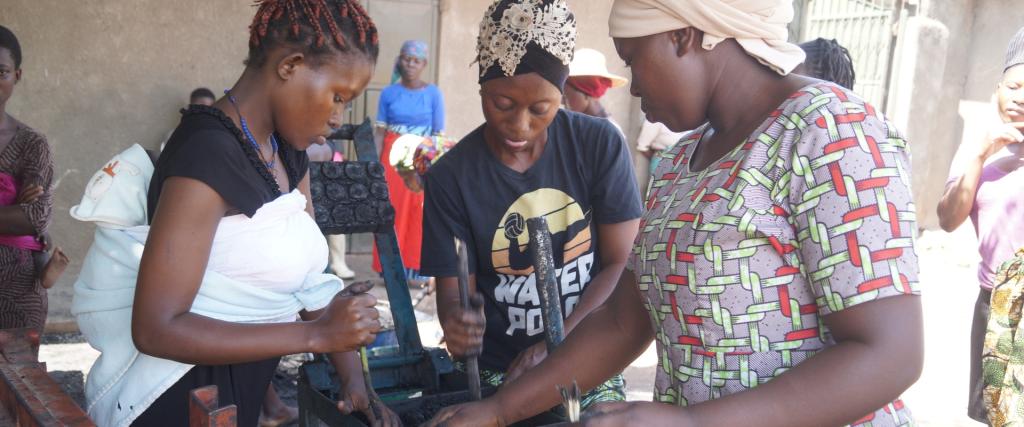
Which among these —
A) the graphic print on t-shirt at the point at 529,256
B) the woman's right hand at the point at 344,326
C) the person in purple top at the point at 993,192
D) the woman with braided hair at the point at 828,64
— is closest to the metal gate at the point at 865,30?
the person in purple top at the point at 993,192

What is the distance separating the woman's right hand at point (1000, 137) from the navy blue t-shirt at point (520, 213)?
1.93m

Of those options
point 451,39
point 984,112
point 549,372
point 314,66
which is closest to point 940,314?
point 984,112

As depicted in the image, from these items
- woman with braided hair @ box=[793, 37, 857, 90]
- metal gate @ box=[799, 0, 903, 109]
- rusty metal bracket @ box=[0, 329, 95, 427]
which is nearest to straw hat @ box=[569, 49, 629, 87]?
woman with braided hair @ box=[793, 37, 857, 90]

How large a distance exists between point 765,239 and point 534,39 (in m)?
1.16

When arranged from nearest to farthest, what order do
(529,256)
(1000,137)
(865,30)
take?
(529,256) < (1000,137) < (865,30)

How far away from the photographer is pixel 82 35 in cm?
531

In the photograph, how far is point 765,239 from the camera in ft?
4.25

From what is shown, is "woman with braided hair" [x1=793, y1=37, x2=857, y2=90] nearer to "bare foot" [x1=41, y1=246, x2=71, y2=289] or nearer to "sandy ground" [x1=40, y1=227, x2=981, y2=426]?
"sandy ground" [x1=40, y1=227, x2=981, y2=426]

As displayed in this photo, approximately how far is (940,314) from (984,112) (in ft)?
10.9

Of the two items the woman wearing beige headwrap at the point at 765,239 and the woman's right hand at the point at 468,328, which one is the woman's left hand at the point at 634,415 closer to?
the woman wearing beige headwrap at the point at 765,239

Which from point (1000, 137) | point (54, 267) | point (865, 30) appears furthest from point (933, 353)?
point (54, 267)

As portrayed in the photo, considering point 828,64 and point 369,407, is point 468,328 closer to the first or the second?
point 369,407

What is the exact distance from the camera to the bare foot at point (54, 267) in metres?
3.05

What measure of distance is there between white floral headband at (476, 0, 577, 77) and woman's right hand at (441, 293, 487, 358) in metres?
0.68
